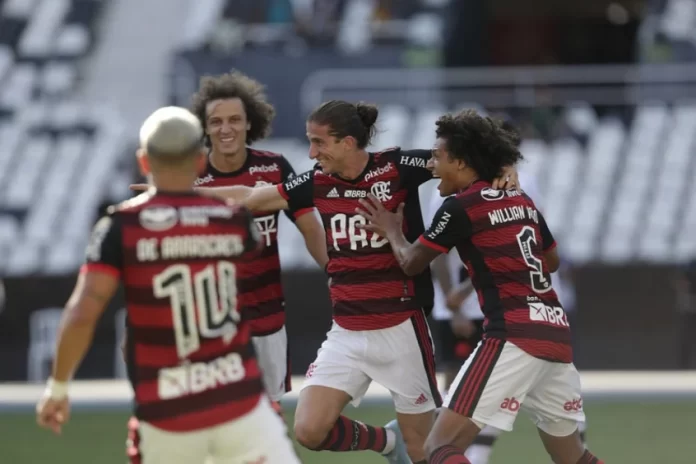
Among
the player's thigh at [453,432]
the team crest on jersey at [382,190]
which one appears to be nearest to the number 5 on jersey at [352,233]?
the team crest on jersey at [382,190]

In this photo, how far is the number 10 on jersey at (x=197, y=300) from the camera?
4.63 meters

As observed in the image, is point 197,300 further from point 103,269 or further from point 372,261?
point 372,261

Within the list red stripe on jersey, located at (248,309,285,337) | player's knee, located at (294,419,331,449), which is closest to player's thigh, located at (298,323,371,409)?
player's knee, located at (294,419,331,449)

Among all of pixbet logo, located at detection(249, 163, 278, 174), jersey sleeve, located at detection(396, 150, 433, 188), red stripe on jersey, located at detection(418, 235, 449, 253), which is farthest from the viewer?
pixbet logo, located at detection(249, 163, 278, 174)

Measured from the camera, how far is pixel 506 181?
625cm

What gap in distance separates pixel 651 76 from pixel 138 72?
680 centimetres

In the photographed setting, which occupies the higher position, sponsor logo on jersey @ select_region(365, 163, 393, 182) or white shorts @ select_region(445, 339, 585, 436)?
sponsor logo on jersey @ select_region(365, 163, 393, 182)

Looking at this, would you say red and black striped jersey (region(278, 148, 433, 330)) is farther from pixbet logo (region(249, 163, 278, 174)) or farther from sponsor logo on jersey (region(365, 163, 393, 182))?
pixbet logo (region(249, 163, 278, 174))

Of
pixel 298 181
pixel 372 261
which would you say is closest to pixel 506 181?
pixel 372 261

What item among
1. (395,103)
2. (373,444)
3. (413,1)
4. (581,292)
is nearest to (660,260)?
(581,292)

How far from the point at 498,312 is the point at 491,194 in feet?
1.77

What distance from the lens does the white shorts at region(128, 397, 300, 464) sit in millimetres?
4637

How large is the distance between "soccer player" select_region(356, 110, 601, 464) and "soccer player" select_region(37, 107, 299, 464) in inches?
56.8

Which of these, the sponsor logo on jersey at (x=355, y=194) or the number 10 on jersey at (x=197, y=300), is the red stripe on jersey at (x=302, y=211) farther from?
the number 10 on jersey at (x=197, y=300)
